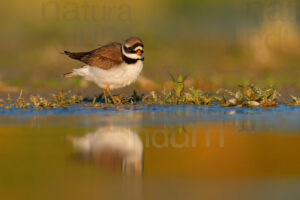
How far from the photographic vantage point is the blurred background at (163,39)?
1305 centimetres

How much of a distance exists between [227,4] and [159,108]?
19.2 m

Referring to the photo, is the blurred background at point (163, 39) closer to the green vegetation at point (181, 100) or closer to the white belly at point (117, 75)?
the green vegetation at point (181, 100)

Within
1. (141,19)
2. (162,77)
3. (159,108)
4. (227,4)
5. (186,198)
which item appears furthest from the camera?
(227,4)

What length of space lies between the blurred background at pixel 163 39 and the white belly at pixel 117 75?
2447 millimetres

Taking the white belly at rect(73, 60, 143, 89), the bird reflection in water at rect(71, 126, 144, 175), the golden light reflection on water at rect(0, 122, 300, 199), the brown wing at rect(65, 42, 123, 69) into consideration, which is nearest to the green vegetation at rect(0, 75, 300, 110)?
the white belly at rect(73, 60, 143, 89)

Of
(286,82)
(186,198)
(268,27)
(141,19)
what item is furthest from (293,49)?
(186,198)

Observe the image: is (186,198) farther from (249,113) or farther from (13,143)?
(249,113)

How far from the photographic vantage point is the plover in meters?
8.84

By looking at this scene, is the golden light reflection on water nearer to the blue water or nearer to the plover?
the blue water

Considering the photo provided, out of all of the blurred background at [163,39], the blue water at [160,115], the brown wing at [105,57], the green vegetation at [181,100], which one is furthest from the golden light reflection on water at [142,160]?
the blurred background at [163,39]

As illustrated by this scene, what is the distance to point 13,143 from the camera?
6.38 m

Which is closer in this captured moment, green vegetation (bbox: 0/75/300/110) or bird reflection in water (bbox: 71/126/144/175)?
bird reflection in water (bbox: 71/126/144/175)

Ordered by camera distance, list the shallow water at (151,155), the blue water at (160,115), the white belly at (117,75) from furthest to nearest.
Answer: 1. the white belly at (117,75)
2. the blue water at (160,115)
3. the shallow water at (151,155)

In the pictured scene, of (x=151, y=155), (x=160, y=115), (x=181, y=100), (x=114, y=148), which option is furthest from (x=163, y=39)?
(x=151, y=155)
